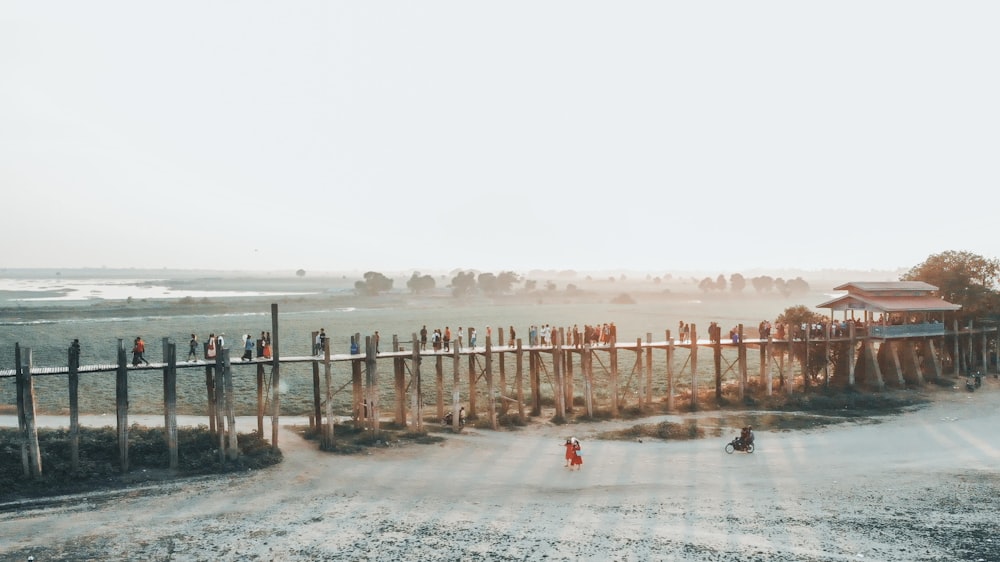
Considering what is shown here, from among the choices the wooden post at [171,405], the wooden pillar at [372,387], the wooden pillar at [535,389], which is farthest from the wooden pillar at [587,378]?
the wooden post at [171,405]

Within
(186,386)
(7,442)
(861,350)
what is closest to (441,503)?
(7,442)

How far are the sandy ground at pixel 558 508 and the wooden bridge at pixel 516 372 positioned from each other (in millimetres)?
2405

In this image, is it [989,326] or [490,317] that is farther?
[490,317]

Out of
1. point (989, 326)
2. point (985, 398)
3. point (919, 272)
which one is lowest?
point (985, 398)

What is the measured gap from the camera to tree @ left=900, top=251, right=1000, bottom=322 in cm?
4369

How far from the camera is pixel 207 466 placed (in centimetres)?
2438

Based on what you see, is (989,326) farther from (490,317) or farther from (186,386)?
(490,317)

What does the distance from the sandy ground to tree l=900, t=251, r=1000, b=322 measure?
18857 mm

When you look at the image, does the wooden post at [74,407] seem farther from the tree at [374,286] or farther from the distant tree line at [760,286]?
the distant tree line at [760,286]

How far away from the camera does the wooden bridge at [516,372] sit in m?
23.9

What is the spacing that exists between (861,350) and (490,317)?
5384cm

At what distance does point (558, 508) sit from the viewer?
20547mm

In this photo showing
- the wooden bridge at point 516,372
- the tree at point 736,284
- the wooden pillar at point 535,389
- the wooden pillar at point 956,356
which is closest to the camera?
the wooden bridge at point 516,372

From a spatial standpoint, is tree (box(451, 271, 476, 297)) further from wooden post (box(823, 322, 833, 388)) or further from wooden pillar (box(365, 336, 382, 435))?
wooden pillar (box(365, 336, 382, 435))
